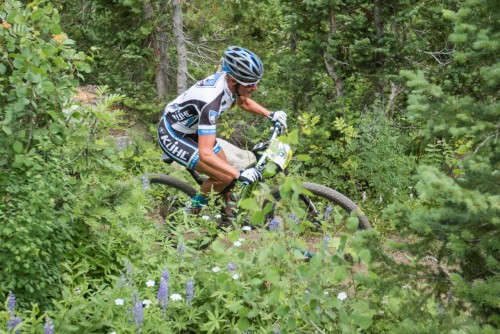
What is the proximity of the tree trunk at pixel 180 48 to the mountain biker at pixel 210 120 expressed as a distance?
5287mm

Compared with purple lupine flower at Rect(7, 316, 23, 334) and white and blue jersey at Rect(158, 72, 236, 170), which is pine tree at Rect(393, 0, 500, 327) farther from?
white and blue jersey at Rect(158, 72, 236, 170)

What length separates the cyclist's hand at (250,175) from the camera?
624 cm

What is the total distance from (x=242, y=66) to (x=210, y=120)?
0.62 m

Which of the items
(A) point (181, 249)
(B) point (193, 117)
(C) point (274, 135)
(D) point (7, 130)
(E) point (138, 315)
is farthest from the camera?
(B) point (193, 117)

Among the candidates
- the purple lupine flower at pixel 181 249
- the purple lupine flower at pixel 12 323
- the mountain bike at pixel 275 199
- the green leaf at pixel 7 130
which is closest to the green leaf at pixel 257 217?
the purple lupine flower at pixel 12 323

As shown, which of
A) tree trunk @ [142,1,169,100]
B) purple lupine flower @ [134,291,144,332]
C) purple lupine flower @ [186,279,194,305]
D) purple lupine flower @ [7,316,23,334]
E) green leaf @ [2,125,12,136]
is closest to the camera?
purple lupine flower @ [7,316,23,334]

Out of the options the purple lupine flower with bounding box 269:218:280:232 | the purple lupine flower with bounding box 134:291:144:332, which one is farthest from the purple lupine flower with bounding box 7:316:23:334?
the purple lupine flower with bounding box 269:218:280:232

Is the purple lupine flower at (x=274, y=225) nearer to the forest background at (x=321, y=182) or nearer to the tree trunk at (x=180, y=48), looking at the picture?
the forest background at (x=321, y=182)

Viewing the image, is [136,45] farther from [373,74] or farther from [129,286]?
[129,286]

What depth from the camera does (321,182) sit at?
30.2 feet

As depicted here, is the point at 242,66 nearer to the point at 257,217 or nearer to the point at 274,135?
the point at 274,135

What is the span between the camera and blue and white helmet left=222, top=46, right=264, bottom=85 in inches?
249

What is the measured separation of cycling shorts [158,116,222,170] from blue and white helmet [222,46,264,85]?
2.79 feet

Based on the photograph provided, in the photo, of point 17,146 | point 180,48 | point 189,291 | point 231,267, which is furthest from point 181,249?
point 180,48
